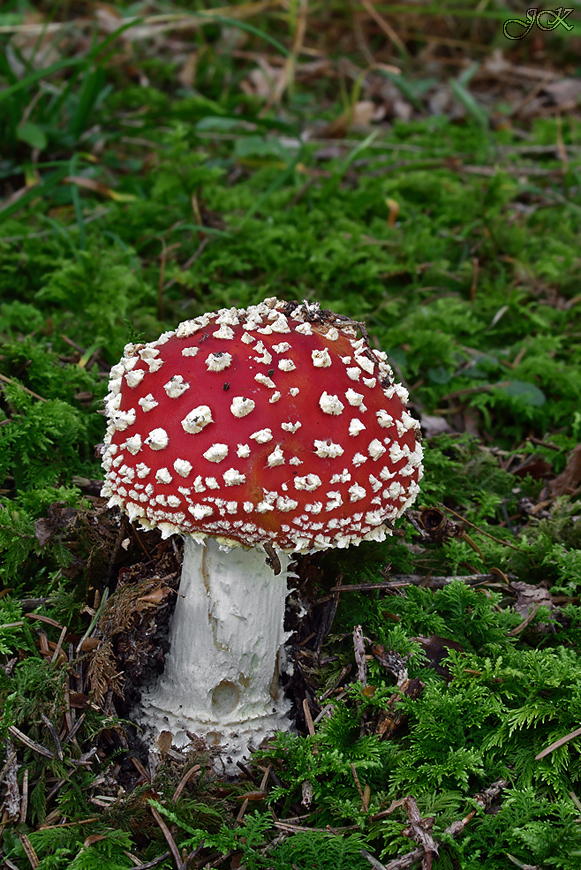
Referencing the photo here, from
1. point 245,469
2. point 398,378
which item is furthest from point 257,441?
point 398,378

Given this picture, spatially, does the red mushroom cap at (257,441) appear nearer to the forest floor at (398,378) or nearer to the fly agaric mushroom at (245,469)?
the fly agaric mushroom at (245,469)

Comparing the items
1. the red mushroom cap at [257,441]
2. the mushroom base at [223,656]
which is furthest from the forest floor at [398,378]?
the red mushroom cap at [257,441]

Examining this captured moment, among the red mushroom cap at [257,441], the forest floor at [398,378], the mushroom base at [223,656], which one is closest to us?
the red mushroom cap at [257,441]

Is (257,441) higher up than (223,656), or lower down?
higher up

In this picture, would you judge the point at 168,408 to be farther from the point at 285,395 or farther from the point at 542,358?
the point at 542,358

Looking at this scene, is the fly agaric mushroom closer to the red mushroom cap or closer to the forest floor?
the red mushroom cap

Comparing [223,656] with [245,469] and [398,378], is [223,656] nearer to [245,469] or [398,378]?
[245,469]
